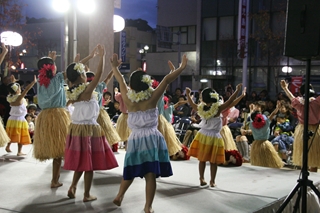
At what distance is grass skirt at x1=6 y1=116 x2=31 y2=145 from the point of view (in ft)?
20.8

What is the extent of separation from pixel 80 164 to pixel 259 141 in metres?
3.33

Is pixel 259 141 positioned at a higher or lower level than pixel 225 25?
lower

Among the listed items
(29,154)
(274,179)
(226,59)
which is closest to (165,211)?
(274,179)

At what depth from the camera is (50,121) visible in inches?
170

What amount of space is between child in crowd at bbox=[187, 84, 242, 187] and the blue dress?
1134 millimetres

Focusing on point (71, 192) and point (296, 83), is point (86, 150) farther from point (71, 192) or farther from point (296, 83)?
point (296, 83)

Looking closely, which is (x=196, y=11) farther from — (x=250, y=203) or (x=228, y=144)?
(x=250, y=203)

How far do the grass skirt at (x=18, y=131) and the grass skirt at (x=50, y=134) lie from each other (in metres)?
2.15

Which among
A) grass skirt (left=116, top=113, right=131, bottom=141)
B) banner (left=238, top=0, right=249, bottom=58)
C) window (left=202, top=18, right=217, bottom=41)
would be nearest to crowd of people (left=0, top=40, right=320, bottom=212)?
grass skirt (left=116, top=113, right=131, bottom=141)

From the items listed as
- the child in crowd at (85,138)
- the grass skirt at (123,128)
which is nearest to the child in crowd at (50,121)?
the child in crowd at (85,138)

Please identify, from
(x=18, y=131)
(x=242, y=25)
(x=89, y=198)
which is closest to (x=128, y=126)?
(x=89, y=198)

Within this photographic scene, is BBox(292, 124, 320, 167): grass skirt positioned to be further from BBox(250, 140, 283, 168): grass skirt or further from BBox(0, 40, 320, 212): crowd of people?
BBox(250, 140, 283, 168): grass skirt

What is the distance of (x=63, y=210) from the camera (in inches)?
139

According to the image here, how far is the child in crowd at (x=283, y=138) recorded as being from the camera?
274 inches
